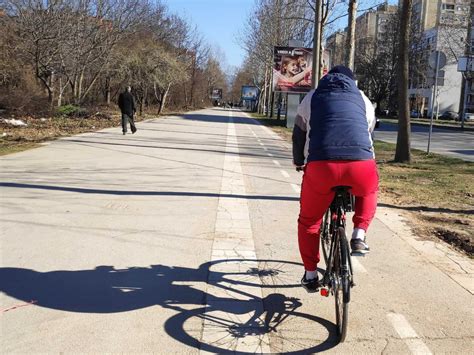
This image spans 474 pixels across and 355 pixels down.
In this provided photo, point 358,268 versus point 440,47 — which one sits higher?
A: point 440,47

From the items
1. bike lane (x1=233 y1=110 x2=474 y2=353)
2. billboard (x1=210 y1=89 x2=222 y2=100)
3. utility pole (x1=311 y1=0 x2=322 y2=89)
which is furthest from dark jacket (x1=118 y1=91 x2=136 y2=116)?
billboard (x1=210 y1=89 x2=222 y2=100)

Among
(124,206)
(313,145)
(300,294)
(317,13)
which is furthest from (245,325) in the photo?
(317,13)

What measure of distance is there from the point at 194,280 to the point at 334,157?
1.93 meters

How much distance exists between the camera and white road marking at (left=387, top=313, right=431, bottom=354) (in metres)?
3.59

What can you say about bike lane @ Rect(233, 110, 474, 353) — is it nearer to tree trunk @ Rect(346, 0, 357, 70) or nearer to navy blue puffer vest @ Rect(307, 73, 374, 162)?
navy blue puffer vest @ Rect(307, 73, 374, 162)

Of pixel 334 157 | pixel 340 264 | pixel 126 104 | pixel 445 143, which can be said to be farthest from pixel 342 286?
pixel 445 143

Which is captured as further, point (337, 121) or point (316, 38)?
point (316, 38)

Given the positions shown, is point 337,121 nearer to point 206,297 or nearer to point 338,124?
point 338,124

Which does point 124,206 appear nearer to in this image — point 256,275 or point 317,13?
point 256,275

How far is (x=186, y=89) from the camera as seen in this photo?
7038 cm

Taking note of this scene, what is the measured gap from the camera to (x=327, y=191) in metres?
3.76

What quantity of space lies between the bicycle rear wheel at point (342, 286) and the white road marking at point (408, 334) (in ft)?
1.54

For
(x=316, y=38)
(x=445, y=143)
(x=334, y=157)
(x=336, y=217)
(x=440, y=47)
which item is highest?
(x=440, y=47)

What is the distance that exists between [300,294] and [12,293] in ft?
8.08
